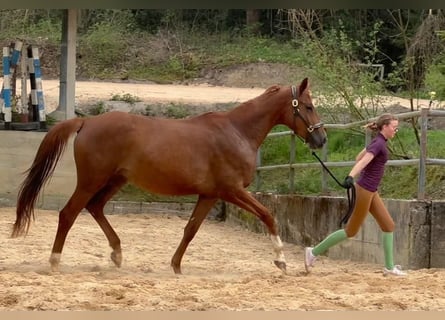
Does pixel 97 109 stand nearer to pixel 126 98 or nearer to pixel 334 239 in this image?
pixel 126 98

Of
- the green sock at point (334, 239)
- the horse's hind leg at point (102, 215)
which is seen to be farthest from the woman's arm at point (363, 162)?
the horse's hind leg at point (102, 215)

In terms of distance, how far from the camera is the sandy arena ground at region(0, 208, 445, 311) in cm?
487

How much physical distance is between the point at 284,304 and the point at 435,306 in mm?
927

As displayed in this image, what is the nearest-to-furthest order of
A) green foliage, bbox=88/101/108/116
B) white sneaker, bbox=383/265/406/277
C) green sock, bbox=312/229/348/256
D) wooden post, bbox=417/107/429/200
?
1. white sneaker, bbox=383/265/406/277
2. green sock, bbox=312/229/348/256
3. wooden post, bbox=417/107/429/200
4. green foliage, bbox=88/101/108/116

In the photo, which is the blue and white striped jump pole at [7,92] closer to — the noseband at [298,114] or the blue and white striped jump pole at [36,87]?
the blue and white striped jump pole at [36,87]

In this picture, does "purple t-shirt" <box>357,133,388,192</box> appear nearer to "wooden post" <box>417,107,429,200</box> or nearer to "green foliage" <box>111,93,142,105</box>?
"wooden post" <box>417,107,429,200</box>

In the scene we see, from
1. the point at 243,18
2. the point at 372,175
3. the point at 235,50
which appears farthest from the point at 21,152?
the point at 243,18

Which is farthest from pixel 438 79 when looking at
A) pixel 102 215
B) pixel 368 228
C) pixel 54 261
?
pixel 54 261

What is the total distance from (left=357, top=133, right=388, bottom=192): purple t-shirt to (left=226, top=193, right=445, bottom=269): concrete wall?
867 millimetres

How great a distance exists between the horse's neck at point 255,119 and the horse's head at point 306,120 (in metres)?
0.22

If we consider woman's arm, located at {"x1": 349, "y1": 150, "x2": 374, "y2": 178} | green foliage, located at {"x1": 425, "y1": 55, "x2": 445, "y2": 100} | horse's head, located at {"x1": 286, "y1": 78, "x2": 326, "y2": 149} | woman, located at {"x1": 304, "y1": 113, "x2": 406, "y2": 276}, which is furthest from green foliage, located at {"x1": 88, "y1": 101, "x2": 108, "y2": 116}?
woman's arm, located at {"x1": 349, "y1": 150, "x2": 374, "y2": 178}

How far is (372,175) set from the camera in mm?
6617

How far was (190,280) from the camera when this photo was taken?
6398 mm

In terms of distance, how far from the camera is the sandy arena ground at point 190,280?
4.87 metres
